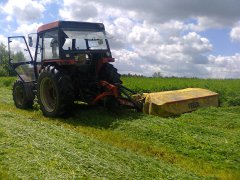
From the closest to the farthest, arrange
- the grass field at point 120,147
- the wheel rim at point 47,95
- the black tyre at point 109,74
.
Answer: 1. the grass field at point 120,147
2. the black tyre at point 109,74
3. the wheel rim at point 47,95

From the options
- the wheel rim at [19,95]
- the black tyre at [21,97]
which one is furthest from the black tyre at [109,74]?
the wheel rim at [19,95]

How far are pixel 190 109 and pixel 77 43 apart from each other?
11.6 ft

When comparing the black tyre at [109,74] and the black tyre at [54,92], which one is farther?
the black tyre at [109,74]

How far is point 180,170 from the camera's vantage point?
5.96 m

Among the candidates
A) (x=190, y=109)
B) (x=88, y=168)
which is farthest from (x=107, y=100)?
(x=88, y=168)

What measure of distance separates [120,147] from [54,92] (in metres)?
3.69

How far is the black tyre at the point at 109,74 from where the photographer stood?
34.7 feet

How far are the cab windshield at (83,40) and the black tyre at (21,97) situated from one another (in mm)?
2401

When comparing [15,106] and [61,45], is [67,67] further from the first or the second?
[15,106]

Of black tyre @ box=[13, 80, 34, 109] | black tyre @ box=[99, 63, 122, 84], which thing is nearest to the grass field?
black tyre @ box=[99, 63, 122, 84]

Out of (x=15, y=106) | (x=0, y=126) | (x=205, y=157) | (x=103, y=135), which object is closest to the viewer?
(x=205, y=157)

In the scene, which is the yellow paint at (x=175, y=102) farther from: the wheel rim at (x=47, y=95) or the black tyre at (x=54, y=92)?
the wheel rim at (x=47, y=95)

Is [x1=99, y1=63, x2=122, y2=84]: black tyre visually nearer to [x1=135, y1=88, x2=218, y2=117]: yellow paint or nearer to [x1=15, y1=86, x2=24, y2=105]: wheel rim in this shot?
[x1=135, y1=88, x2=218, y2=117]: yellow paint

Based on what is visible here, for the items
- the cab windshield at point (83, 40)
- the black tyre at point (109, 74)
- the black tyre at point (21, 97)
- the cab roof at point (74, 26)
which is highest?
the cab roof at point (74, 26)
